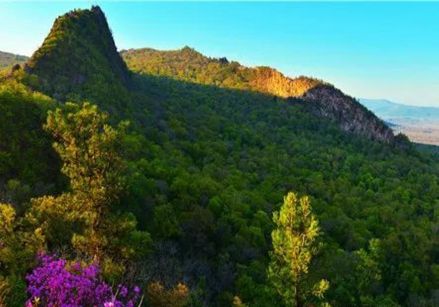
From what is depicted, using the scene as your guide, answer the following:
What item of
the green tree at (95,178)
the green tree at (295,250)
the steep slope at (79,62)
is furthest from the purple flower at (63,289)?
the steep slope at (79,62)

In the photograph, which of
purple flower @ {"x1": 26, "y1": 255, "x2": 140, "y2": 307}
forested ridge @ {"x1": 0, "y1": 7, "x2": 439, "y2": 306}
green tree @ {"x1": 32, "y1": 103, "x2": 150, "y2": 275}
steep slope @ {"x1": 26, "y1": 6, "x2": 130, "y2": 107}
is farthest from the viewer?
steep slope @ {"x1": 26, "y1": 6, "x2": 130, "y2": 107}

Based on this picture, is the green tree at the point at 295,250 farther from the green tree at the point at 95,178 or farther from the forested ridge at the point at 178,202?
the green tree at the point at 95,178

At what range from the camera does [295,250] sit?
42844 millimetres

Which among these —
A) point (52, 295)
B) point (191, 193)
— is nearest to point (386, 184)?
point (191, 193)

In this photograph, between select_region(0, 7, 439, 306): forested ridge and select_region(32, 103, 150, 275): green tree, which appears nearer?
select_region(32, 103, 150, 275): green tree

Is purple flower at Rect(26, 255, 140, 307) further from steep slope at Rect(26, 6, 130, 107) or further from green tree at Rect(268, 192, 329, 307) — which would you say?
steep slope at Rect(26, 6, 130, 107)

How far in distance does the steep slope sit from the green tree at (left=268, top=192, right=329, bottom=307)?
6377 centimetres

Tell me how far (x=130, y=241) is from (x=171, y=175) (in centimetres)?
5193

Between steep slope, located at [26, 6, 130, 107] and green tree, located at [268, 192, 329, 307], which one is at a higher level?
steep slope, located at [26, 6, 130, 107]

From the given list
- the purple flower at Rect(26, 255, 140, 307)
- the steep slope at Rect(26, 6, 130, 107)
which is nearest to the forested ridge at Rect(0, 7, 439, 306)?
the purple flower at Rect(26, 255, 140, 307)

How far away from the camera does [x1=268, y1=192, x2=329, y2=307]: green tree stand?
4278 cm

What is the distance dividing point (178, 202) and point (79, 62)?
66693 mm

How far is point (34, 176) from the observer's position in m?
56.2

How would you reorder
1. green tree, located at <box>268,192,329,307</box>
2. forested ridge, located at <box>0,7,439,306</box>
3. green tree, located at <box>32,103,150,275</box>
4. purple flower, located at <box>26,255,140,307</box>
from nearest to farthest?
purple flower, located at <box>26,255,140,307</box>
green tree, located at <box>32,103,150,275</box>
forested ridge, located at <box>0,7,439,306</box>
green tree, located at <box>268,192,329,307</box>
